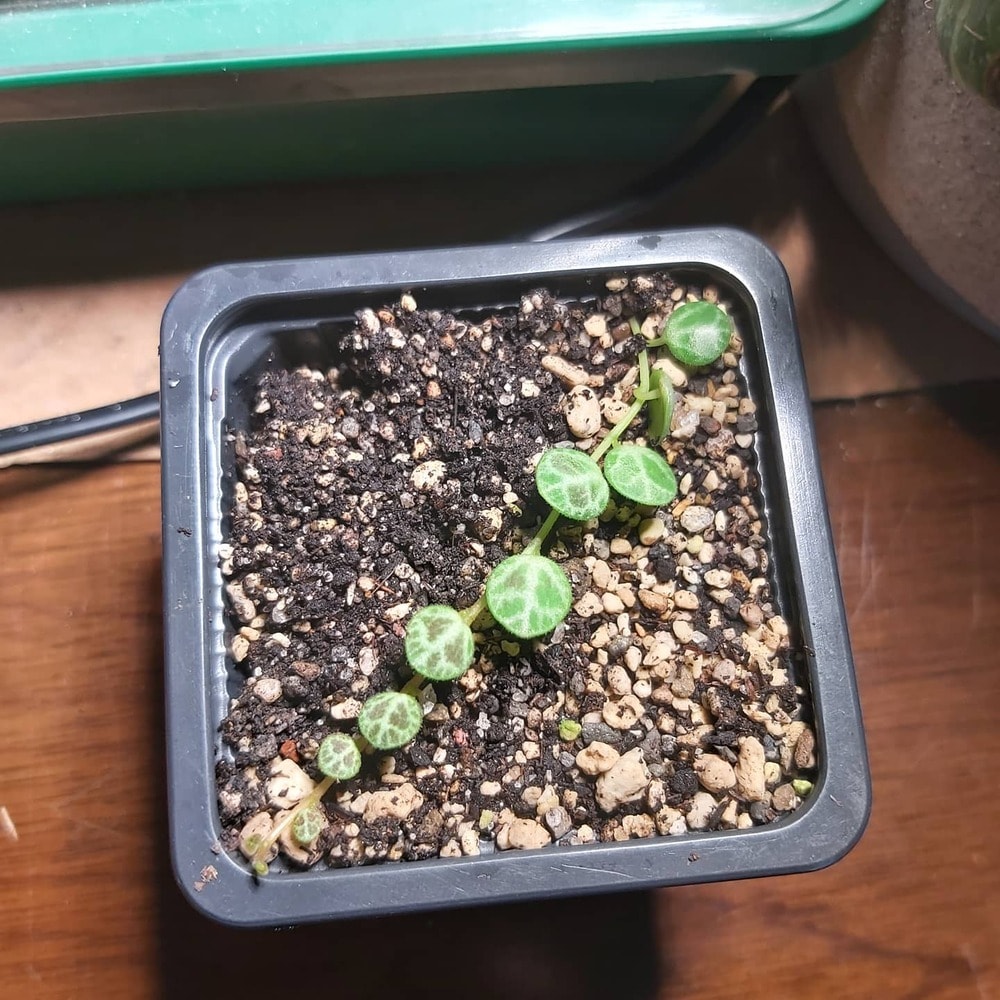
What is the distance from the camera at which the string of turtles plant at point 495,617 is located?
516mm

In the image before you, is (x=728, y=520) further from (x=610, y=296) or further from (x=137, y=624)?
(x=137, y=624)

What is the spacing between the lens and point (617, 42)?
578 mm

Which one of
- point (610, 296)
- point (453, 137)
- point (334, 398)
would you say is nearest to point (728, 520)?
point (610, 296)

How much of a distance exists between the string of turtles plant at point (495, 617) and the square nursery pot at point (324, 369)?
0.14ft

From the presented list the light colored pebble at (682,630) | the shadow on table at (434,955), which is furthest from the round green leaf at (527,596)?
the shadow on table at (434,955)

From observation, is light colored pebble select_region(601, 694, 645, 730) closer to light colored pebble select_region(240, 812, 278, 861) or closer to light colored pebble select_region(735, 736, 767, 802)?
light colored pebble select_region(735, 736, 767, 802)

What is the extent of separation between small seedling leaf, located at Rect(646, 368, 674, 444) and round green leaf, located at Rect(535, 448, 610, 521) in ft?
0.25

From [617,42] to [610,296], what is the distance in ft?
0.52

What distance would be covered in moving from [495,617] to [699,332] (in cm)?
23

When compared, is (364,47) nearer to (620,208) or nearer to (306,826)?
(620,208)

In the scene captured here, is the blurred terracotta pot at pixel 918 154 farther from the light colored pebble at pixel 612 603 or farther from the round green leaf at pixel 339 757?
the round green leaf at pixel 339 757

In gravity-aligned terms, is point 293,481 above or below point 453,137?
below

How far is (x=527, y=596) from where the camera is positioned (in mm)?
518

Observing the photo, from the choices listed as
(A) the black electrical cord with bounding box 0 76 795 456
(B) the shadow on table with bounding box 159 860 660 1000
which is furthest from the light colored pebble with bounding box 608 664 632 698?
(A) the black electrical cord with bounding box 0 76 795 456
